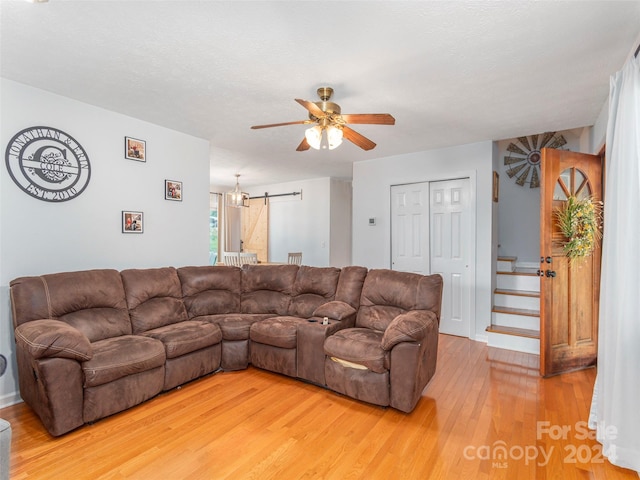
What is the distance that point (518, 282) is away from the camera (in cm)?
446

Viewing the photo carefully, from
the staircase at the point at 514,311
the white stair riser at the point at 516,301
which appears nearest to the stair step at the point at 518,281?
the staircase at the point at 514,311

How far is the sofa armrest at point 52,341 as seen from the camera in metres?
2.01

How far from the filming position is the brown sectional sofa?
2.17 meters

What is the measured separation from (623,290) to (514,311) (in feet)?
8.29

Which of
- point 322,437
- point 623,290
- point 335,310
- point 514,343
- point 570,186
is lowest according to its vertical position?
point 322,437

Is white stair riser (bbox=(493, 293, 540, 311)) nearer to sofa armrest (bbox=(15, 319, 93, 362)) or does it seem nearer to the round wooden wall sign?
sofa armrest (bbox=(15, 319, 93, 362))

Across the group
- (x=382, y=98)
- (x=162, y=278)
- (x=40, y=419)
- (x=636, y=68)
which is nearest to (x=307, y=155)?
(x=382, y=98)

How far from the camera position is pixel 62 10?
70.4 inches

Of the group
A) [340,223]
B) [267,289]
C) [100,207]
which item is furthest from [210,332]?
[340,223]

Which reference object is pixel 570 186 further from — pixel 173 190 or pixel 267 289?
pixel 173 190

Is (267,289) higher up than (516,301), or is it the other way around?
(267,289)

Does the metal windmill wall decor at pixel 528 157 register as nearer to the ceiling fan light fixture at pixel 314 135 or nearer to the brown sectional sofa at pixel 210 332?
the brown sectional sofa at pixel 210 332

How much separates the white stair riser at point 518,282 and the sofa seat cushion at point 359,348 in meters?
2.70

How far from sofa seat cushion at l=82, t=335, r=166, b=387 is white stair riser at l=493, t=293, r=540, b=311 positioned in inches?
162
